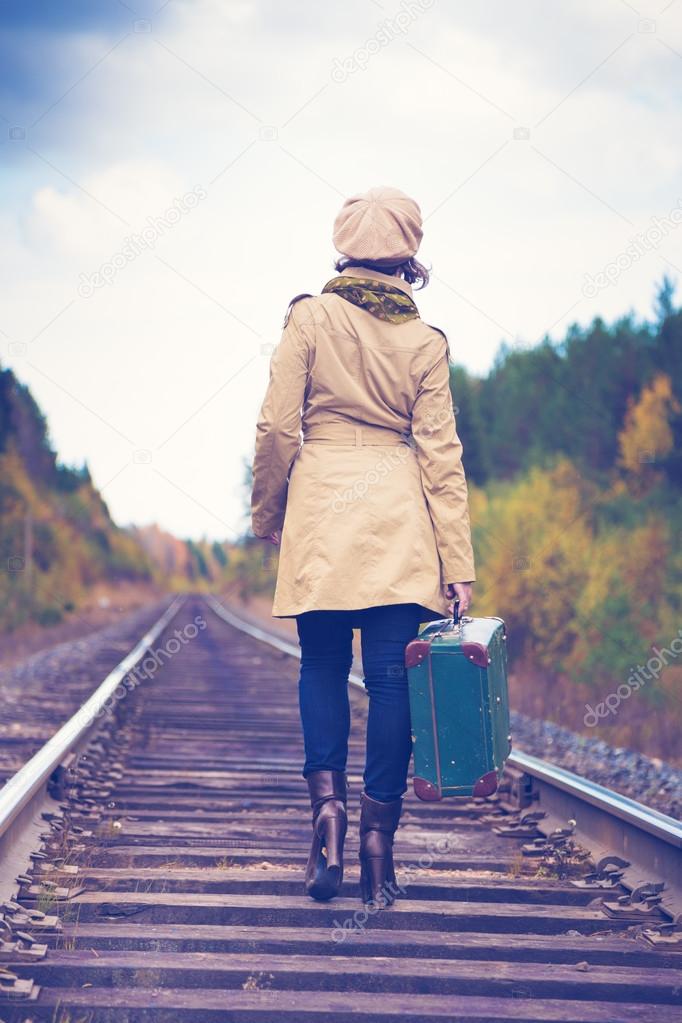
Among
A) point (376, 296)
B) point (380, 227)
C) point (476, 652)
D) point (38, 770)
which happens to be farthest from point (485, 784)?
point (38, 770)

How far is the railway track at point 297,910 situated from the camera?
237 cm

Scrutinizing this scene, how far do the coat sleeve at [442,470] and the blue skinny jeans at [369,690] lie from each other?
185 millimetres

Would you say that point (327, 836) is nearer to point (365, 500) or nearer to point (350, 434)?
point (365, 500)

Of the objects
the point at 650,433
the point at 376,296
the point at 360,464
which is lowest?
the point at 360,464

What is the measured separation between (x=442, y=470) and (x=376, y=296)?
1.71ft

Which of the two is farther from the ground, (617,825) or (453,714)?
(453,714)

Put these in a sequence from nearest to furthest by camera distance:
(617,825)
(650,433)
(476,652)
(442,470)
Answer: (476,652)
(442,470)
(617,825)
(650,433)

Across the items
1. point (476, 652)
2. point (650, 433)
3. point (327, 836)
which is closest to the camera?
point (476, 652)

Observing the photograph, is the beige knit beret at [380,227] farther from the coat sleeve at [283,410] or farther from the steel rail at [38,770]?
the steel rail at [38,770]

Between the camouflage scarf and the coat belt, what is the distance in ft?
1.02

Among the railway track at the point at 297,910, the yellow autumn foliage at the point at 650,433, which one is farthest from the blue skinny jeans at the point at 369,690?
the yellow autumn foliage at the point at 650,433

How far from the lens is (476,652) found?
2902mm

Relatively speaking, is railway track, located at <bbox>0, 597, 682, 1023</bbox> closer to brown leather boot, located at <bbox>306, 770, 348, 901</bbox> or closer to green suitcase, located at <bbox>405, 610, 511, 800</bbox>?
brown leather boot, located at <bbox>306, 770, 348, 901</bbox>

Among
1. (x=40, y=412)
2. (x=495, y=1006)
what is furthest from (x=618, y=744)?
(x=40, y=412)
